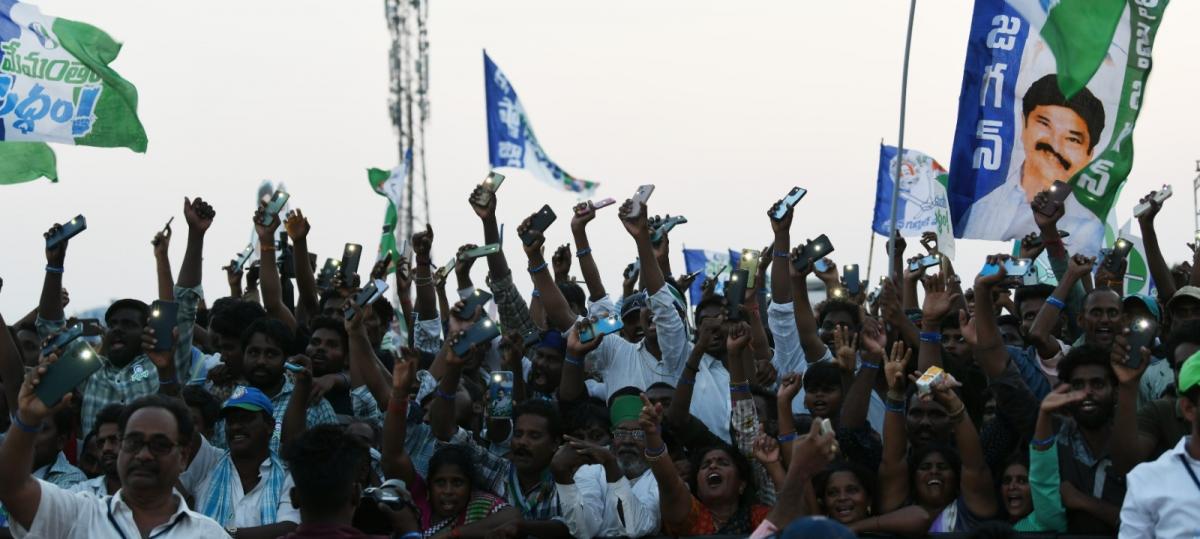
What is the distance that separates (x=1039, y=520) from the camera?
20.1 ft

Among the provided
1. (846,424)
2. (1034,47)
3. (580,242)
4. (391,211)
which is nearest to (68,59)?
(580,242)

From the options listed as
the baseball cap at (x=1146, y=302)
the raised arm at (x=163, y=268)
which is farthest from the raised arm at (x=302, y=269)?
the baseball cap at (x=1146, y=302)

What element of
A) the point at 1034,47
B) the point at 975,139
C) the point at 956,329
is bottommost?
the point at 956,329

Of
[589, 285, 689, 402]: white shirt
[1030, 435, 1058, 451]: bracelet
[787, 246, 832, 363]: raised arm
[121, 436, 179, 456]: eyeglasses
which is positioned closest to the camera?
[121, 436, 179, 456]: eyeglasses

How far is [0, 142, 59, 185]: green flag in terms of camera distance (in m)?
9.34

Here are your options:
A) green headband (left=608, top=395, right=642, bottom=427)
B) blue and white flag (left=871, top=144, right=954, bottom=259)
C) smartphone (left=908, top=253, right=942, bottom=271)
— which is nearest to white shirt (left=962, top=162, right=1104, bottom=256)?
smartphone (left=908, top=253, right=942, bottom=271)

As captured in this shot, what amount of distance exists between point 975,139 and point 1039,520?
146 inches

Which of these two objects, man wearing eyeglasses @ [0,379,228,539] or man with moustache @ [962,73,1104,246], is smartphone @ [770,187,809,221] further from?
man wearing eyeglasses @ [0,379,228,539]

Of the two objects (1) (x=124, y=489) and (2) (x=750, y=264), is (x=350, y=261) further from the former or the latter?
(1) (x=124, y=489)

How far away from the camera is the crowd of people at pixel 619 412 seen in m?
5.19

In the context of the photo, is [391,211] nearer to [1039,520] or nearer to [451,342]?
[451,342]

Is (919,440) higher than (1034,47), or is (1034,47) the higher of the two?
(1034,47)

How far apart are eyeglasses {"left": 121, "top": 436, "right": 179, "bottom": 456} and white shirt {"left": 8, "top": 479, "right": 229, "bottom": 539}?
168mm

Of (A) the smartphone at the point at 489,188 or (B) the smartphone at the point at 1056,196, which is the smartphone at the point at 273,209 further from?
(B) the smartphone at the point at 1056,196
